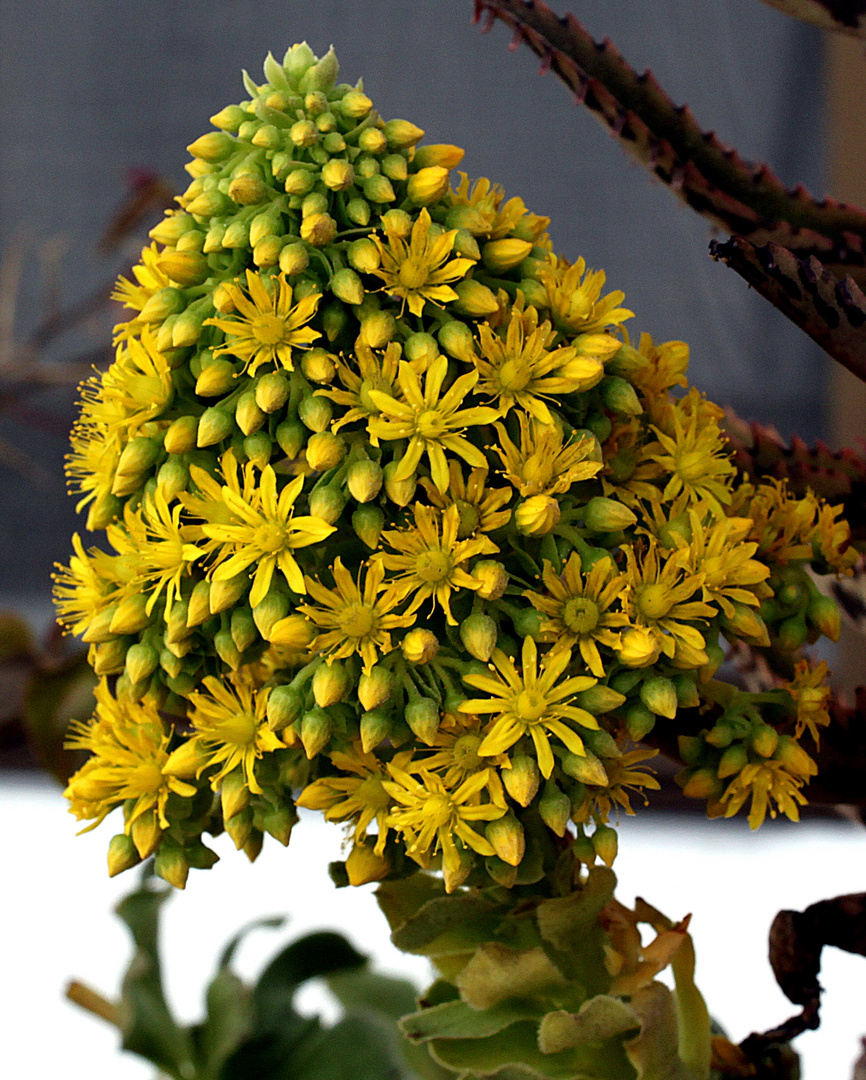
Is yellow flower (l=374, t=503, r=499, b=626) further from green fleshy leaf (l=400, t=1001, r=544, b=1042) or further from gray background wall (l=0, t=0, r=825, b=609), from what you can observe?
gray background wall (l=0, t=0, r=825, b=609)

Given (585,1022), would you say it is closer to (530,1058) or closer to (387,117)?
(530,1058)

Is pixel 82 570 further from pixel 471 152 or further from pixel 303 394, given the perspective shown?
pixel 471 152

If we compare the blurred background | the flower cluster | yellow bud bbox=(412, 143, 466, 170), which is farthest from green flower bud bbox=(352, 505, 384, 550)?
the blurred background

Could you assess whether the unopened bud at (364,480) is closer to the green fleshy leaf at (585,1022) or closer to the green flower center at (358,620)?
the green flower center at (358,620)

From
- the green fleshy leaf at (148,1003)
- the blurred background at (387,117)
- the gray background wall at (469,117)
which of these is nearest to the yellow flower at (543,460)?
the green fleshy leaf at (148,1003)

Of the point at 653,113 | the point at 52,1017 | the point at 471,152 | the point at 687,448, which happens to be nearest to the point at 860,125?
the point at 471,152
